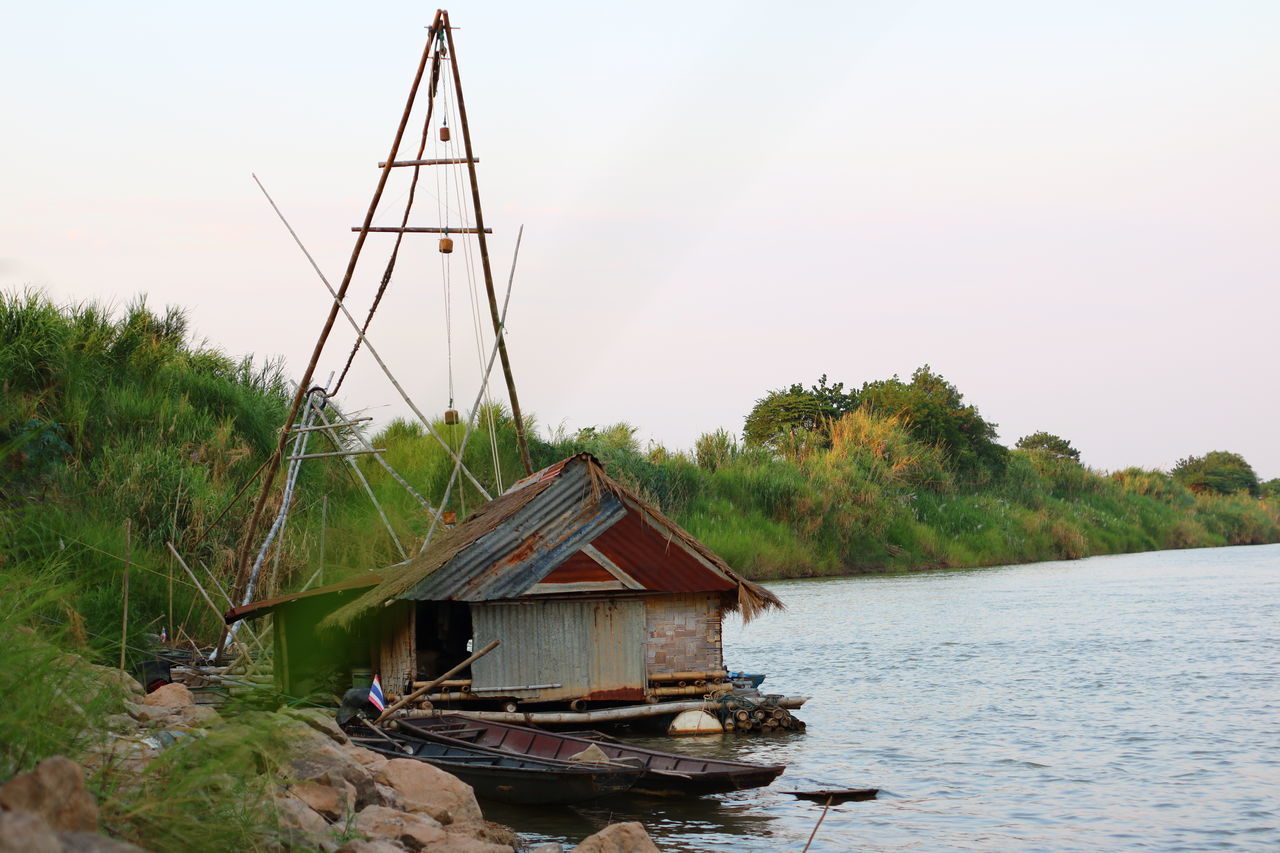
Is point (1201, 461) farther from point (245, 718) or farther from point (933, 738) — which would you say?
point (245, 718)

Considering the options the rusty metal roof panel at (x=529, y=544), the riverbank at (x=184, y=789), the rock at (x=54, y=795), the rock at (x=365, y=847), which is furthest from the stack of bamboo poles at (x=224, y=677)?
the rock at (x=54, y=795)

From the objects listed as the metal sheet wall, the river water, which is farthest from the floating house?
the river water

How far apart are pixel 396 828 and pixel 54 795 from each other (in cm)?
363

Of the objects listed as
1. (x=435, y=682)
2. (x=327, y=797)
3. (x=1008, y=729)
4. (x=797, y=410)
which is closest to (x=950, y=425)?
(x=797, y=410)

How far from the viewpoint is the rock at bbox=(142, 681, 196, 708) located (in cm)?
996

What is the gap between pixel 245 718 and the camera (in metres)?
6.57

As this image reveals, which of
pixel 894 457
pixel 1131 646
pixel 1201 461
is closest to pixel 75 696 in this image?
pixel 1131 646

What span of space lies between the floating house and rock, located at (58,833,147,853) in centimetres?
931

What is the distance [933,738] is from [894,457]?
94.6 ft

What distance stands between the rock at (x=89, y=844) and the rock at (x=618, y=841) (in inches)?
171

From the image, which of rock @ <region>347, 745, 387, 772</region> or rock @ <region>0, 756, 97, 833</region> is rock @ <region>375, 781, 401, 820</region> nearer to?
rock @ <region>347, 745, 387, 772</region>

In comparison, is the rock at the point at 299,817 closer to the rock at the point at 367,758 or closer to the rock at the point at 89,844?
the rock at the point at 89,844

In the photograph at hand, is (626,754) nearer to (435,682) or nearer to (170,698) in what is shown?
(435,682)

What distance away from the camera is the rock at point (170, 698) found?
32.7 ft
